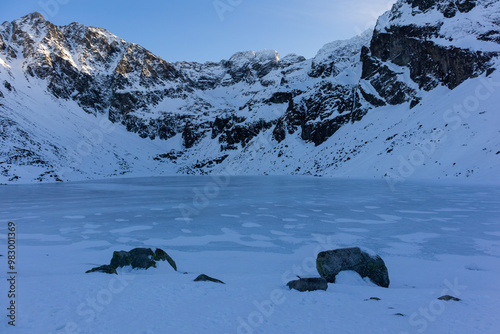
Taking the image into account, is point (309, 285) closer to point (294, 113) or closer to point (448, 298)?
point (448, 298)

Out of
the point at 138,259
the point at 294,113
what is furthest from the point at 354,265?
the point at 294,113

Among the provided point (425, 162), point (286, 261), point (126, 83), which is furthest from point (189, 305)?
point (126, 83)

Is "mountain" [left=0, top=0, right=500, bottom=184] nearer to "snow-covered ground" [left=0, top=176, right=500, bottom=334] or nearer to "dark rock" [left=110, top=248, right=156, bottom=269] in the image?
"snow-covered ground" [left=0, top=176, right=500, bottom=334]

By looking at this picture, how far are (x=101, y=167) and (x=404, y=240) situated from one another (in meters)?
106

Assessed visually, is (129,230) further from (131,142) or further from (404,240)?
(131,142)

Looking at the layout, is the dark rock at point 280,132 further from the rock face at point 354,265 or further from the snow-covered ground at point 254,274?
the rock face at point 354,265

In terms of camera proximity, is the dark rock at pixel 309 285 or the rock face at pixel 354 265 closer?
the dark rock at pixel 309 285

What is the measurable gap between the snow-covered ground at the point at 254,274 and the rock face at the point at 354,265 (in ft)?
0.71

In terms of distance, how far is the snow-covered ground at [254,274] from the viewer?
4.38 metres

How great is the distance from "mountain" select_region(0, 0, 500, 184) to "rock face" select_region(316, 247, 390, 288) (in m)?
33.5

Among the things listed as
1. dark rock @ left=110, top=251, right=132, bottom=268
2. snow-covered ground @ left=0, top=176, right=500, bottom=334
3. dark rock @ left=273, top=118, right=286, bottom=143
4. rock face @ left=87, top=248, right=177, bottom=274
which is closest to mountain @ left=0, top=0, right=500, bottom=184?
dark rock @ left=273, top=118, right=286, bottom=143

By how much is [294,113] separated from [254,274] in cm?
10498

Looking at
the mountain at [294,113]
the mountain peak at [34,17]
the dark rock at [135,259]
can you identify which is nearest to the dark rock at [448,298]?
the dark rock at [135,259]

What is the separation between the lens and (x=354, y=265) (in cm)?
724
